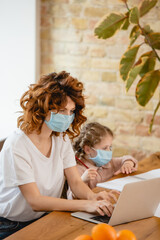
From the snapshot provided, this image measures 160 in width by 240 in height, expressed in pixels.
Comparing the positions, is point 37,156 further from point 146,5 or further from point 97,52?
point 97,52

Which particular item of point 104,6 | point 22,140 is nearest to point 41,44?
point 104,6

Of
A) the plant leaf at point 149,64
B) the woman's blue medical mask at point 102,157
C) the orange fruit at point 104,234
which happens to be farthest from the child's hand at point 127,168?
the orange fruit at point 104,234

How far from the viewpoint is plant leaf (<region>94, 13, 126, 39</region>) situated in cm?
126

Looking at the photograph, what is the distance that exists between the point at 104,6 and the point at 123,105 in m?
0.88

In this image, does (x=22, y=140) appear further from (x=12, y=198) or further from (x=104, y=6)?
(x=104, y=6)

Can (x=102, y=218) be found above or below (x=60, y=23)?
below

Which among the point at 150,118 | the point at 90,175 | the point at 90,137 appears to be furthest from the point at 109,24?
the point at 150,118

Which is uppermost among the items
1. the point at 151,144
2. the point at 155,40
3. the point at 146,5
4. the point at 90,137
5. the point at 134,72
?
the point at 146,5

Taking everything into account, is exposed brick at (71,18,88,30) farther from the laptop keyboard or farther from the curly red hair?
the laptop keyboard

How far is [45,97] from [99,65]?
167cm

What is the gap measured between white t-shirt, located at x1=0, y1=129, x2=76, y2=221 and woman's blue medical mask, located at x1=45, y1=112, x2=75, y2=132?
0.41ft

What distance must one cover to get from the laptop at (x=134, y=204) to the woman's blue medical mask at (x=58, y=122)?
1.42ft

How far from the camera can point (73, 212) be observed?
1.48 meters

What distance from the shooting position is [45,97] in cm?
167
